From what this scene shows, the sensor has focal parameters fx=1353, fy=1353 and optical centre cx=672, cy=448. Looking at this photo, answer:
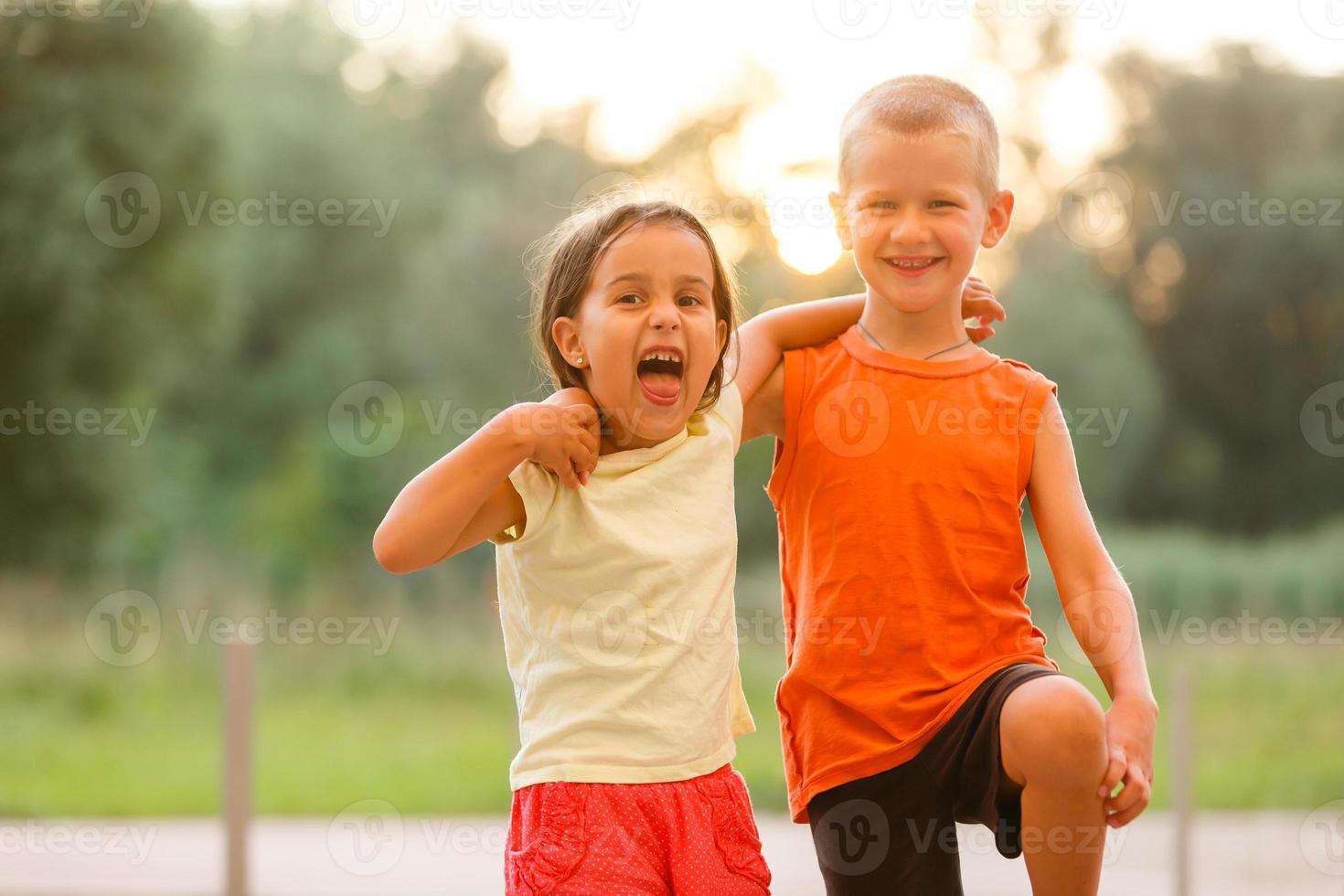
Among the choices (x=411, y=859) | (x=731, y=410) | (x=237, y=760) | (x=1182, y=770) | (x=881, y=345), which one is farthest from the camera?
(x=411, y=859)

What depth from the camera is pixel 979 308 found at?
2.14 meters

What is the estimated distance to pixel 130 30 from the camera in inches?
367

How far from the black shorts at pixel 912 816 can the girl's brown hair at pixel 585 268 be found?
0.56m

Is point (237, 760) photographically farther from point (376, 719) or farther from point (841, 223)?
point (376, 719)

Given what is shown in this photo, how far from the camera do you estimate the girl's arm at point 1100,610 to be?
165 cm

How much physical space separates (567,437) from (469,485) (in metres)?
0.14

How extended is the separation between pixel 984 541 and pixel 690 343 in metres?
0.53

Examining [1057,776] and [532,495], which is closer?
[1057,776]

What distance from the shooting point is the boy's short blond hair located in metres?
1.94

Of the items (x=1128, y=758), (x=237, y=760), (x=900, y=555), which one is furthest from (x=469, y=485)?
(x=237, y=760)

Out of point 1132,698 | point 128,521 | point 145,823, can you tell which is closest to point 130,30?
point 128,521

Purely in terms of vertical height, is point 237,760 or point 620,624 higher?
point 620,624

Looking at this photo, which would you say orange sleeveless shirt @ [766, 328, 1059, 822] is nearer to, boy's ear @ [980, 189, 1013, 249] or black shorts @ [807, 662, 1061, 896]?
black shorts @ [807, 662, 1061, 896]

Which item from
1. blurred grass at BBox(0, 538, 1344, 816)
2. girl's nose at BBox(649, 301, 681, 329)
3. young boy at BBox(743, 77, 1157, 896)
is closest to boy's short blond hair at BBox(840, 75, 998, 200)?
young boy at BBox(743, 77, 1157, 896)
